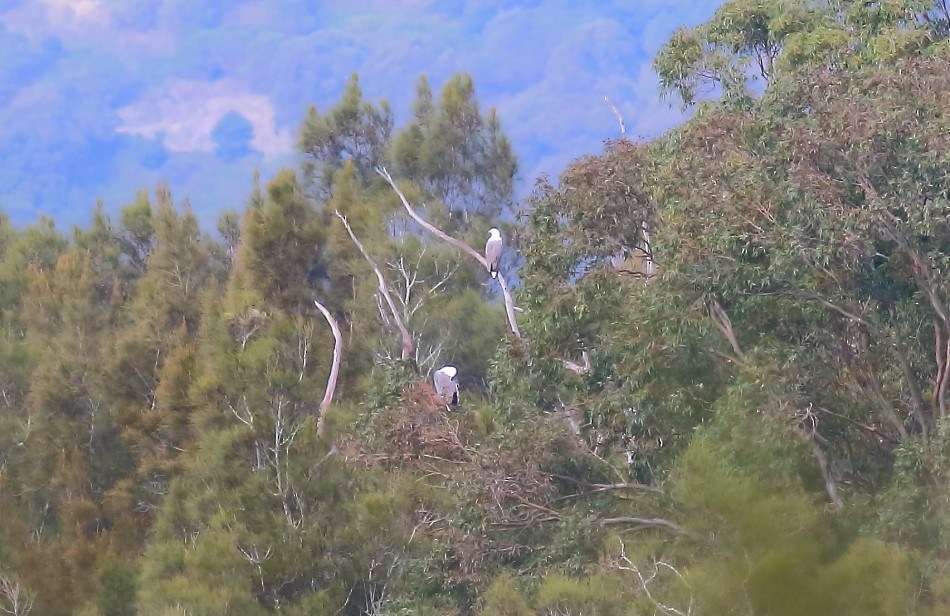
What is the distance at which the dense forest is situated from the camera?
864 cm

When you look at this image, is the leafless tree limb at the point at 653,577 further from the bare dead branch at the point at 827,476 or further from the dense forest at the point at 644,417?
the bare dead branch at the point at 827,476

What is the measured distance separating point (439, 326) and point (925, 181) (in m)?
11.7

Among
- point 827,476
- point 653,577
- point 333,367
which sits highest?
point 333,367

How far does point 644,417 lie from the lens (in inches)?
410

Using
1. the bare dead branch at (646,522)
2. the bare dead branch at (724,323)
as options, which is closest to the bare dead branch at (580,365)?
the bare dead branch at (646,522)

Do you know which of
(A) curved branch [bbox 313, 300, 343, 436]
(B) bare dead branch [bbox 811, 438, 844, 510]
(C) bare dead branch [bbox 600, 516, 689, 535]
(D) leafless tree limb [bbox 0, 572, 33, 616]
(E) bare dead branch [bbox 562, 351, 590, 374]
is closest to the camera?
(B) bare dead branch [bbox 811, 438, 844, 510]

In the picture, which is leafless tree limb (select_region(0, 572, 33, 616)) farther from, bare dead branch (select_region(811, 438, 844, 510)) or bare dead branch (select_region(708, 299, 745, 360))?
bare dead branch (select_region(811, 438, 844, 510))

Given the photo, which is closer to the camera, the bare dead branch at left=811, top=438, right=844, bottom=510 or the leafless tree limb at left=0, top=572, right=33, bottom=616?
the bare dead branch at left=811, top=438, right=844, bottom=510

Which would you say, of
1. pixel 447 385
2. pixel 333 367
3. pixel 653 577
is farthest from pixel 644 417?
pixel 333 367

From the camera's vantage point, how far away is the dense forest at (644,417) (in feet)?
28.3

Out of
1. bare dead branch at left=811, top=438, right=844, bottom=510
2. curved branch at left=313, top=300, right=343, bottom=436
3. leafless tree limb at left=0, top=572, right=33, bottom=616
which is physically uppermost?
curved branch at left=313, top=300, right=343, bottom=436

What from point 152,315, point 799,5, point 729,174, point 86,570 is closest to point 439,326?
point 152,315

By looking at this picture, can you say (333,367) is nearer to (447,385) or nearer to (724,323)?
(447,385)

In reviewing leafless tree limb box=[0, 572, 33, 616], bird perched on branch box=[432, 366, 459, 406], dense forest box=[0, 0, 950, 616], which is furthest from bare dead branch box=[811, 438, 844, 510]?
leafless tree limb box=[0, 572, 33, 616]
